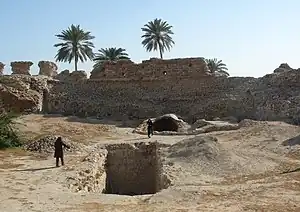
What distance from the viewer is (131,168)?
19625 mm

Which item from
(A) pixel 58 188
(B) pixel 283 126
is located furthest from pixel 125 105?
(A) pixel 58 188

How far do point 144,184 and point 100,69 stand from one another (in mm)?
18108

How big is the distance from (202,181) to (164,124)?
15.4 metres

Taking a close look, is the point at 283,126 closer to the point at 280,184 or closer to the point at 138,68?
the point at 280,184

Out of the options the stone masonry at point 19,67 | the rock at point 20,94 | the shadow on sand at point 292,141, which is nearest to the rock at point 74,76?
the stone masonry at point 19,67

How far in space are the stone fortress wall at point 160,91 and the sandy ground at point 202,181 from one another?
30.3ft

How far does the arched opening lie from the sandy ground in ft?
18.7

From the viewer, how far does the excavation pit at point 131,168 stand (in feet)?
61.9

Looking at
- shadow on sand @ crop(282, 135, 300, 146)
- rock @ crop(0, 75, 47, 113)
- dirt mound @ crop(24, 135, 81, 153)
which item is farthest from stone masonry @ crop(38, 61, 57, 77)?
shadow on sand @ crop(282, 135, 300, 146)

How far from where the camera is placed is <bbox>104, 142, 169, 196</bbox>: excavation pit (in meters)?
18.9

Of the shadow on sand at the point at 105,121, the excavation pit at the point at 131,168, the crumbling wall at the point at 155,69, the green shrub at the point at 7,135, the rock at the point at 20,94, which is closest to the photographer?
the excavation pit at the point at 131,168

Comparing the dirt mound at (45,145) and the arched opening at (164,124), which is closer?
the dirt mound at (45,145)

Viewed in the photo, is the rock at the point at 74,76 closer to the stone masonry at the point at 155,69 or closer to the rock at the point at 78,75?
the rock at the point at 78,75

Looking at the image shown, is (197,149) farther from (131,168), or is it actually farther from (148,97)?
(148,97)
